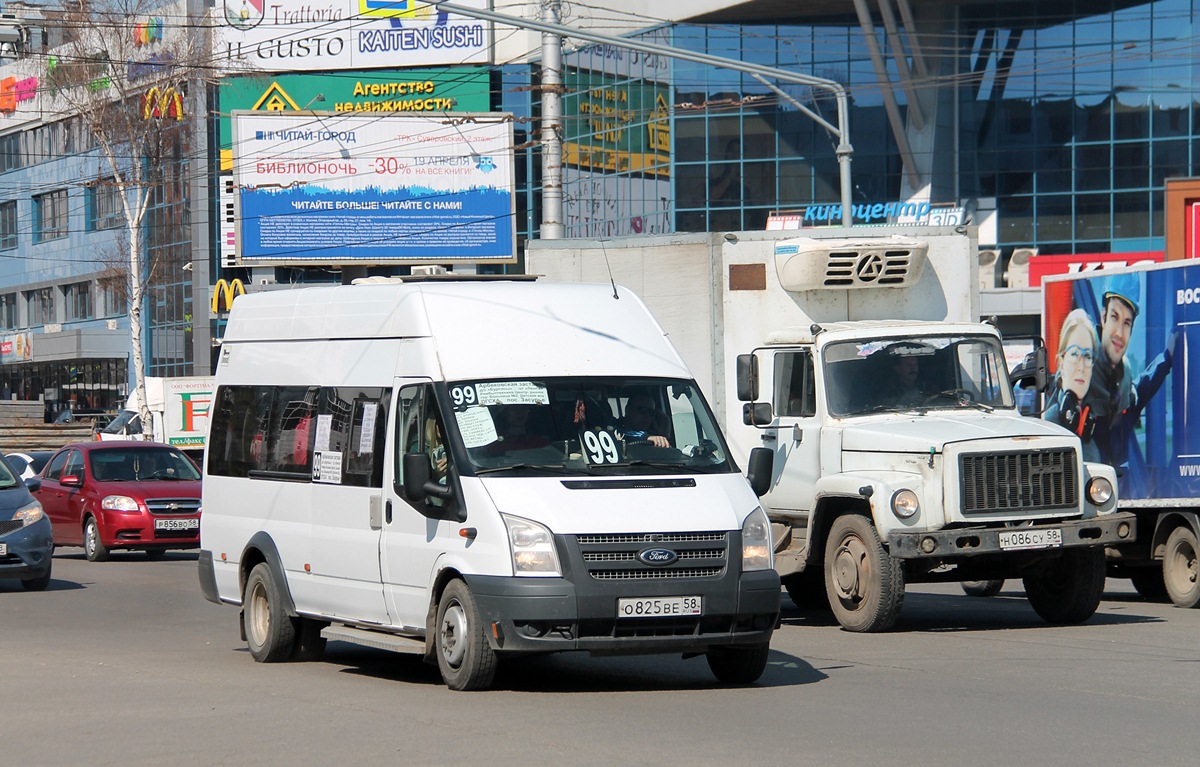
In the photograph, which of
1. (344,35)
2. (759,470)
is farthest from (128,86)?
(759,470)

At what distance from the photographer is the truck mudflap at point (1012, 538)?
1352cm

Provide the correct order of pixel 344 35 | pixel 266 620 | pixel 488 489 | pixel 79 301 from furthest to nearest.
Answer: pixel 79 301
pixel 344 35
pixel 266 620
pixel 488 489

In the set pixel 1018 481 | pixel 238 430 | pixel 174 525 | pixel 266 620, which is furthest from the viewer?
pixel 174 525

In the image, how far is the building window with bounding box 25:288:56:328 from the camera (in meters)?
91.8

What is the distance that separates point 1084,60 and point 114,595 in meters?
46.0

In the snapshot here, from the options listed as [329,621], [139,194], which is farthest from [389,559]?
[139,194]

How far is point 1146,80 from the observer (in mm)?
57625

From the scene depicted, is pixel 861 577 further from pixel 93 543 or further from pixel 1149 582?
pixel 93 543

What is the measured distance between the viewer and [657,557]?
999 centimetres

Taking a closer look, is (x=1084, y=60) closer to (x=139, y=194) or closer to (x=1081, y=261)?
(x=1081, y=261)

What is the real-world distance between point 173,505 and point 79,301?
67416 millimetres

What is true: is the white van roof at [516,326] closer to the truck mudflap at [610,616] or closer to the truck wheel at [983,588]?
the truck mudflap at [610,616]

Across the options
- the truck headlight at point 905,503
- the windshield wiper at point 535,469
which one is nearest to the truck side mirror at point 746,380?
the truck headlight at point 905,503

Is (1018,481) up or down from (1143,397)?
down
